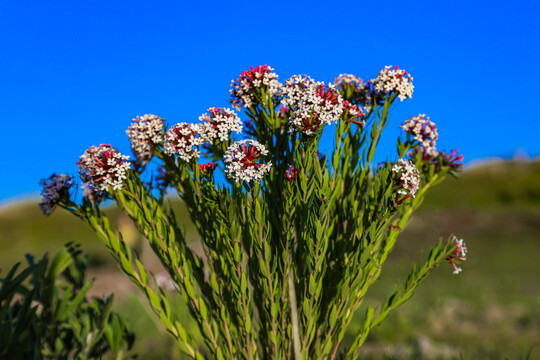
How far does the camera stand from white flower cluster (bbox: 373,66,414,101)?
107 inches

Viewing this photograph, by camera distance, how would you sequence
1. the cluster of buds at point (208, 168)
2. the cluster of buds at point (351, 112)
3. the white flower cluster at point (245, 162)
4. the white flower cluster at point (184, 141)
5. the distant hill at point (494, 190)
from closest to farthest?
1. the white flower cluster at point (245, 162)
2. the white flower cluster at point (184, 141)
3. the cluster of buds at point (208, 168)
4. the cluster of buds at point (351, 112)
5. the distant hill at point (494, 190)

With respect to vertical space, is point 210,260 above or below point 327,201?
below

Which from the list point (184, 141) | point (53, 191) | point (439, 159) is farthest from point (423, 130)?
point (53, 191)

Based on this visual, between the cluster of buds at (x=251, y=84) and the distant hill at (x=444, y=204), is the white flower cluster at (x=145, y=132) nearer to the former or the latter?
the cluster of buds at (x=251, y=84)

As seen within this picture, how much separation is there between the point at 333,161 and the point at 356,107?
408 mm

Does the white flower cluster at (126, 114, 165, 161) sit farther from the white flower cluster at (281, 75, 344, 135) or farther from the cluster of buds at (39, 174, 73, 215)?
the white flower cluster at (281, 75, 344, 135)

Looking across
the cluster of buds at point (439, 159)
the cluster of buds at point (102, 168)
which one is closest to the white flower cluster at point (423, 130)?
the cluster of buds at point (439, 159)

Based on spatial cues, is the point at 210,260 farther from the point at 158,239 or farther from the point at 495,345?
the point at 495,345

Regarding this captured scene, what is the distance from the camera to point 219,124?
7.78 feet

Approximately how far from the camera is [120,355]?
3.26 metres

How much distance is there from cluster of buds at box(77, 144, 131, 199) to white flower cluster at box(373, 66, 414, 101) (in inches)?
64.9

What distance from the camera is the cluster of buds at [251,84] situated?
2.56 meters

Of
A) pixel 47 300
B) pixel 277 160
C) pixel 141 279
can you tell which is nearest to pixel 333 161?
pixel 277 160

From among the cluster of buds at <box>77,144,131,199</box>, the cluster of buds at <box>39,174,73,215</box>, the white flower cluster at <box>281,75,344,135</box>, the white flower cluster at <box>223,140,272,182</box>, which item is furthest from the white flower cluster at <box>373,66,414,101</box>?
the cluster of buds at <box>39,174,73,215</box>
